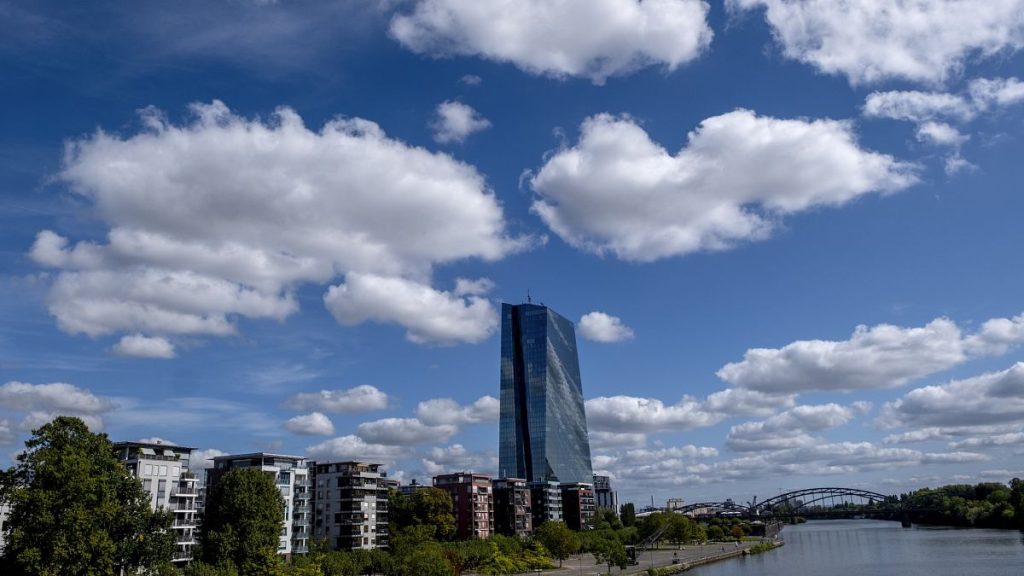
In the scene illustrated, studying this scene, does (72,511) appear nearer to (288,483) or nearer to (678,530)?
(288,483)

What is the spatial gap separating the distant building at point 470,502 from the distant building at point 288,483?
46746 millimetres

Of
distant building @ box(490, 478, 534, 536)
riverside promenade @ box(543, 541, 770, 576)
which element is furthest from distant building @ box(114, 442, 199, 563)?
distant building @ box(490, 478, 534, 536)

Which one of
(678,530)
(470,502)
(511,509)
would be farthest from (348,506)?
(678,530)

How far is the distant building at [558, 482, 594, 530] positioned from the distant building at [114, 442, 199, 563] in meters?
103

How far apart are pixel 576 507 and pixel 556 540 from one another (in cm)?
6442

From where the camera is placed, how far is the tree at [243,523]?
6469 centimetres

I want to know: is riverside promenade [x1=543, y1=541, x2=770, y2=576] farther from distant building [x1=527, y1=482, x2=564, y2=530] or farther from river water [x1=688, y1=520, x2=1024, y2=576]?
distant building [x1=527, y1=482, x2=564, y2=530]

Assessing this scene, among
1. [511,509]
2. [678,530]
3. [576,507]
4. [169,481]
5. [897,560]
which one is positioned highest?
[169,481]

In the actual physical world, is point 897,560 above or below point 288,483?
below

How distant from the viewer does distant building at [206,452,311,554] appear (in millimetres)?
90438

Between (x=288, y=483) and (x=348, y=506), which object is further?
(x=348, y=506)

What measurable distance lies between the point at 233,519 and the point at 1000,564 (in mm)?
86061

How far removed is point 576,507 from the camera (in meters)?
177

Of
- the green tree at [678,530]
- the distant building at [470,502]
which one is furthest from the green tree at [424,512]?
the green tree at [678,530]
